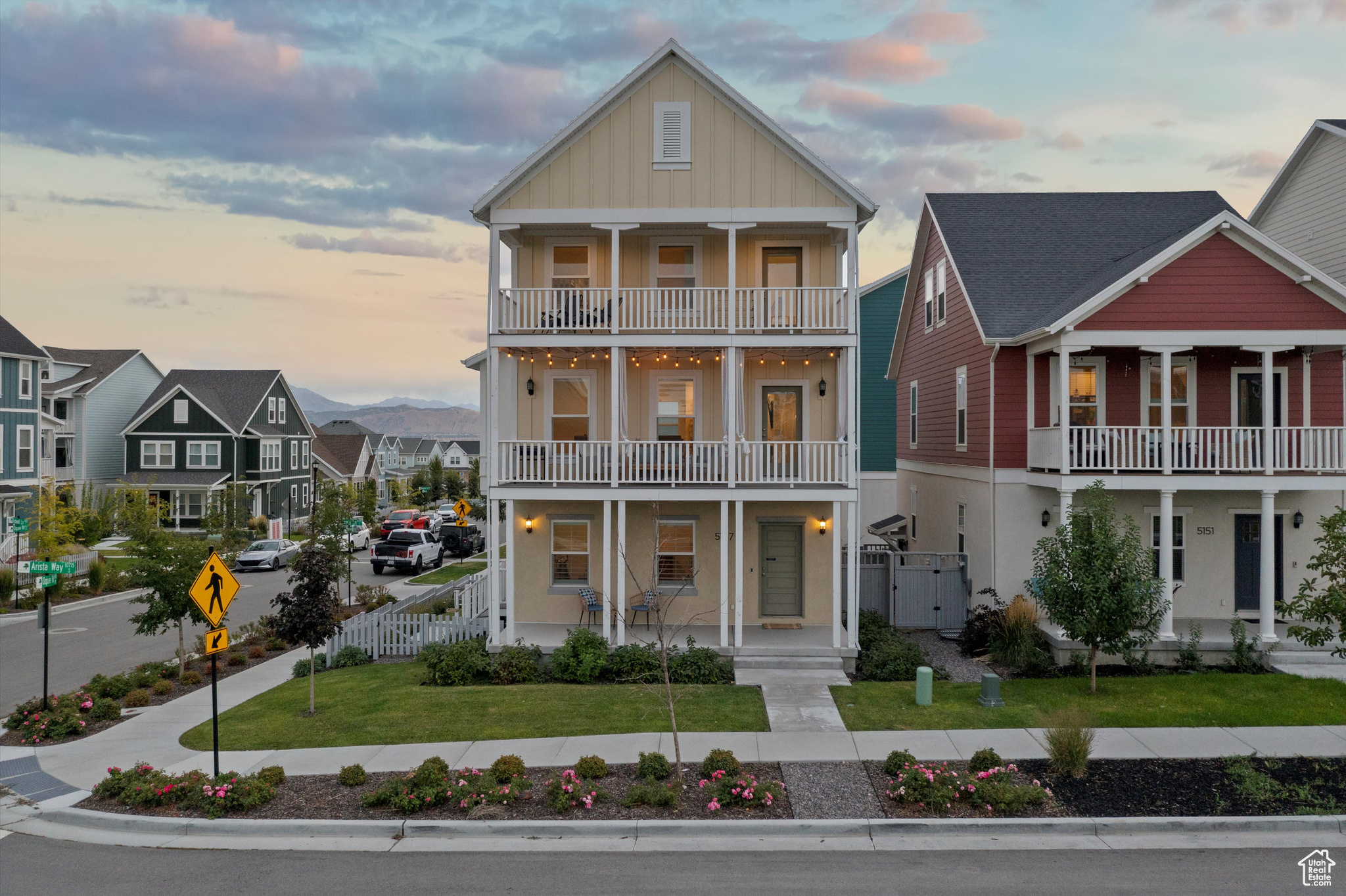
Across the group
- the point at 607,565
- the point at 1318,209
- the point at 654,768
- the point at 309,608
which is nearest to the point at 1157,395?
the point at 1318,209

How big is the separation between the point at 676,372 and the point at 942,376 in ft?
27.8

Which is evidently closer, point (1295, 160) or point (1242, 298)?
point (1242, 298)

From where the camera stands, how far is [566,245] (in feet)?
56.9

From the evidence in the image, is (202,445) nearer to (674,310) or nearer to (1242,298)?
(674,310)

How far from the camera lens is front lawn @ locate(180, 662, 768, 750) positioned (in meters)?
11.7

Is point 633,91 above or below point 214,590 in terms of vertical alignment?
above

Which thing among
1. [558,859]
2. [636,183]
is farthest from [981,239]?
[558,859]

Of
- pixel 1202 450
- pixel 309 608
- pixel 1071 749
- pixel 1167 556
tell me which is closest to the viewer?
pixel 1071 749

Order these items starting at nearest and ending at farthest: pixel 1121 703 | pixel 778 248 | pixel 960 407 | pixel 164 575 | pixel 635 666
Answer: pixel 1121 703 → pixel 635 666 → pixel 164 575 → pixel 778 248 → pixel 960 407

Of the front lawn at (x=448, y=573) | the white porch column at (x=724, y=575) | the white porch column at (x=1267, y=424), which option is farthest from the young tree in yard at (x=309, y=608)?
the white porch column at (x=1267, y=424)

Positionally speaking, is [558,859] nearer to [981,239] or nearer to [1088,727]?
[1088,727]

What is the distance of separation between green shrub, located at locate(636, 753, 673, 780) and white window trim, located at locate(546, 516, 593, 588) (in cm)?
767

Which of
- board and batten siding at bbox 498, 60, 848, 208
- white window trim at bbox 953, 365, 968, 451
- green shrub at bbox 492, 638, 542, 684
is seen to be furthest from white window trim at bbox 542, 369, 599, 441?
white window trim at bbox 953, 365, 968, 451

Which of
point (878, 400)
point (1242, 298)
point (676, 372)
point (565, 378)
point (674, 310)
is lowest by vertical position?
point (565, 378)
